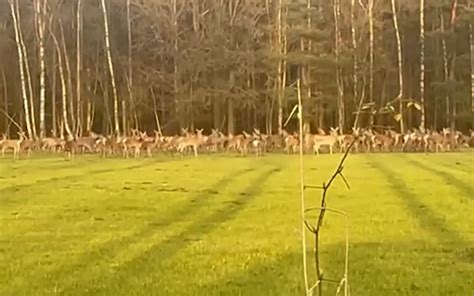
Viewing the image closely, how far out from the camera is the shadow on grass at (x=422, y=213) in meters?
9.58

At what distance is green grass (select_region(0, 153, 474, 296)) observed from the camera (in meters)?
7.11

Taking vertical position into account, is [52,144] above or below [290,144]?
above

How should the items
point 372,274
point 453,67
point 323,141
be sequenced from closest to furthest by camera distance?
point 372,274 → point 323,141 → point 453,67

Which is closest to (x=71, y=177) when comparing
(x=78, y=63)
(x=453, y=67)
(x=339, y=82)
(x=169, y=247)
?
(x=169, y=247)

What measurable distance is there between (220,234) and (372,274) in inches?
105

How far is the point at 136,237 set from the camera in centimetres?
950

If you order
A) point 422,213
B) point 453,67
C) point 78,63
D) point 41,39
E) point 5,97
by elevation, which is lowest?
point 422,213

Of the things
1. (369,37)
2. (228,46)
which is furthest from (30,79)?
(369,37)

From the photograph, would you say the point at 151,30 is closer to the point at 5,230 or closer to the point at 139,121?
the point at 139,121

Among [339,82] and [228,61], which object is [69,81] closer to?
[228,61]

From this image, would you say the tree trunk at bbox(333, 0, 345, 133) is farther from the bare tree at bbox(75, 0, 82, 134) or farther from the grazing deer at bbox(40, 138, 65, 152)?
the grazing deer at bbox(40, 138, 65, 152)

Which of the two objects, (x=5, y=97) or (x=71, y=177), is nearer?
(x=71, y=177)

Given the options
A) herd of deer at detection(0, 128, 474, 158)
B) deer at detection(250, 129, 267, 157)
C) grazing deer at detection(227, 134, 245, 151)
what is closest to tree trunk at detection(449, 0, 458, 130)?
herd of deer at detection(0, 128, 474, 158)

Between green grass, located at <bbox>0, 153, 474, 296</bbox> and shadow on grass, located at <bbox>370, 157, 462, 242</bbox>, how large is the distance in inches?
0.8
